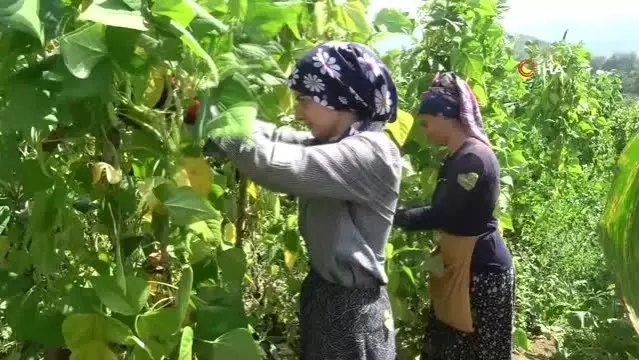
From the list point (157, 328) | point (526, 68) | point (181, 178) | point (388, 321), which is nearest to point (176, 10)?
point (181, 178)

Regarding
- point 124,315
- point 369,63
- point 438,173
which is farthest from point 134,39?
point 438,173

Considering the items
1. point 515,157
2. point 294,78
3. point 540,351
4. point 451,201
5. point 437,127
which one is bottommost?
point 540,351

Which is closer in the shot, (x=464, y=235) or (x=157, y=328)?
(x=157, y=328)

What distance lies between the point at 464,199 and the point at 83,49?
147 cm

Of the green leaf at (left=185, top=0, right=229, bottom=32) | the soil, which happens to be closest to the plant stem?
the green leaf at (left=185, top=0, right=229, bottom=32)

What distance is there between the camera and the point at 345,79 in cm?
141

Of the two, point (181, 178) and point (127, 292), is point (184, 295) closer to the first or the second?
point (127, 292)

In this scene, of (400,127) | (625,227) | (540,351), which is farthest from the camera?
(540,351)

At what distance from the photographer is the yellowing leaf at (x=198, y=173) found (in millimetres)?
1192

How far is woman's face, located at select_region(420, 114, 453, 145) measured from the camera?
2248mm

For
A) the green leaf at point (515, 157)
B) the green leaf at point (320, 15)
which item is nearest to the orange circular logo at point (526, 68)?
the green leaf at point (515, 157)

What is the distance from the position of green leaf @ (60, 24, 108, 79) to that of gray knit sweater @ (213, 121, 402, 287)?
1.05ft

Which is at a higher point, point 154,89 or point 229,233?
point 154,89

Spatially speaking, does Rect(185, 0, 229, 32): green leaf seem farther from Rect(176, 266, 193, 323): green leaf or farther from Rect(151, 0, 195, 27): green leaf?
Rect(176, 266, 193, 323): green leaf
